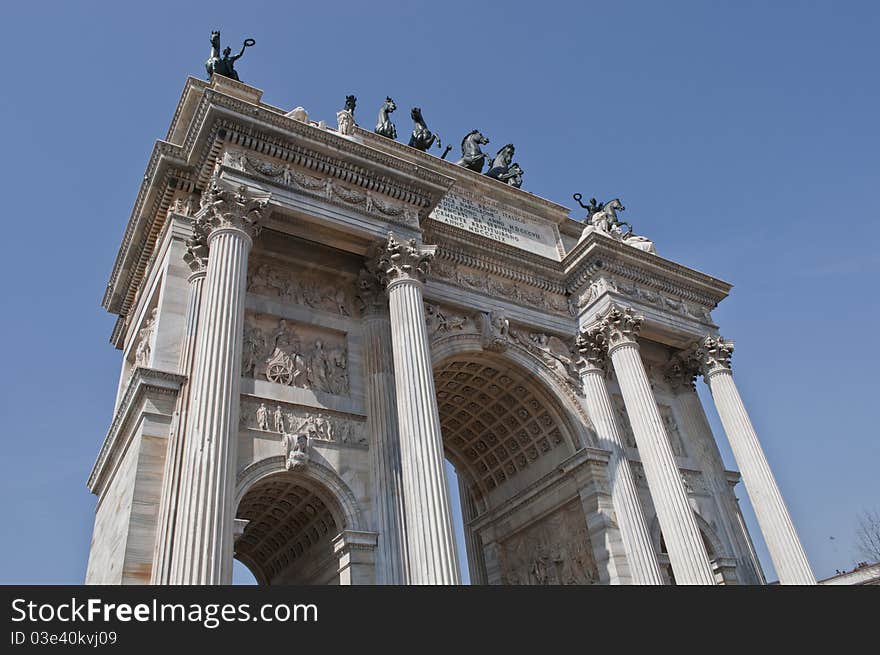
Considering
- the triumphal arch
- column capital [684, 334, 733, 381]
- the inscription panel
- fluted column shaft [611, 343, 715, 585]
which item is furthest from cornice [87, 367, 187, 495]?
column capital [684, 334, 733, 381]

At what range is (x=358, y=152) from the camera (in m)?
18.8

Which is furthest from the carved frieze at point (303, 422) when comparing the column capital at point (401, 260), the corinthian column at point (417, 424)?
the column capital at point (401, 260)

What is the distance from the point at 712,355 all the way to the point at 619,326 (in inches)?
178

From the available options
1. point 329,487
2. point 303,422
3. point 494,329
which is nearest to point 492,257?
point 494,329

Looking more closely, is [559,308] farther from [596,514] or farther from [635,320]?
[596,514]

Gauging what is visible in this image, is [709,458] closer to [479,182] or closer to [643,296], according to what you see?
[643,296]

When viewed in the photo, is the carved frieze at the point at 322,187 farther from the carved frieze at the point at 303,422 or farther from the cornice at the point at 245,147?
the carved frieze at the point at 303,422

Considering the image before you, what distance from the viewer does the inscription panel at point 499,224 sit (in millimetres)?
23922

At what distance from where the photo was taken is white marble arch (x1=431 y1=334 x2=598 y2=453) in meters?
21.2

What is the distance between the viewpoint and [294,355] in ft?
57.3

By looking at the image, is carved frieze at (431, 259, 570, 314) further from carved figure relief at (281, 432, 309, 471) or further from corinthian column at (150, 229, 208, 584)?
carved figure relief at (281, 432, 309, 471)

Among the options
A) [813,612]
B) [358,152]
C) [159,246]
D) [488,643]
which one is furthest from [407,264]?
[813,612]

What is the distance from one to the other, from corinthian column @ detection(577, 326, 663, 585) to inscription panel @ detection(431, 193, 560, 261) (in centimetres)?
412

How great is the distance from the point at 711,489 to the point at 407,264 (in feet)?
42.8
